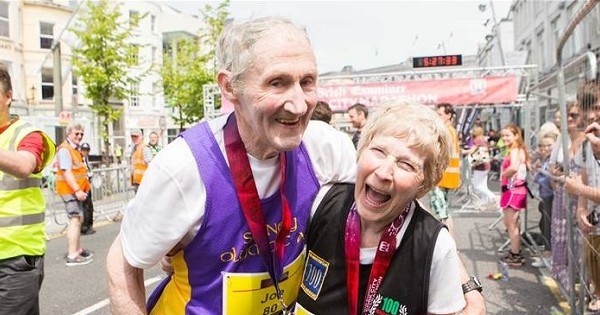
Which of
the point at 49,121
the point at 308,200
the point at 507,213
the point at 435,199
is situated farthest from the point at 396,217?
the point at 49,121

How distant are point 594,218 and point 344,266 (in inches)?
95.6

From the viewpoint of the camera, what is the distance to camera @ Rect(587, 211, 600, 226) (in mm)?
3264

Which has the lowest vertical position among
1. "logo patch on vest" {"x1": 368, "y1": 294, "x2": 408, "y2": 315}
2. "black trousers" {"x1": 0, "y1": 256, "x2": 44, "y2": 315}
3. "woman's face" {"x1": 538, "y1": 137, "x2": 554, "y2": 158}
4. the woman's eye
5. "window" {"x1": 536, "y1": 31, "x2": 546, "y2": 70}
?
"black trousers" {"x1": 0, "y1": 256, "x2": 44, "y2": 315}

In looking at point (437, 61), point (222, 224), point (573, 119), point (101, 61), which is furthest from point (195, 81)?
point (222, 224)

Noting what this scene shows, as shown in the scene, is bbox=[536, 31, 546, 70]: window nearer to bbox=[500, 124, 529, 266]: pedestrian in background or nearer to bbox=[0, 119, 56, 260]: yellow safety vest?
bbox=[500, 124, 529, 266]: pedestrian in background

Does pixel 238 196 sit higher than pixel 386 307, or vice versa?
pixel 238 196

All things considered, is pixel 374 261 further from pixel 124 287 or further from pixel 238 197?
pixel 124 287

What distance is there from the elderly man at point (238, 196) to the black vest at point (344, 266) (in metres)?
0.07

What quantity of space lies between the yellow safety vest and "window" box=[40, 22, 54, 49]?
28.6 metres

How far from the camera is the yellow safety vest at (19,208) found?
2666 millimetres

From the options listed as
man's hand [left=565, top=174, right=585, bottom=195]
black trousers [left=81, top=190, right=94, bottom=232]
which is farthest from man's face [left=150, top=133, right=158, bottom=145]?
man's hand [left=565, top=174, right=585, bottom=195]

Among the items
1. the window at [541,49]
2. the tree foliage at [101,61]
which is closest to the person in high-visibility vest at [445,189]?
the tree foliage at [101,61]

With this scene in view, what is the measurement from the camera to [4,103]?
2.65 metres

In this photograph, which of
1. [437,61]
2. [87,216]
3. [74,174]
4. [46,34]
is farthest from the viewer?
[46,34]
